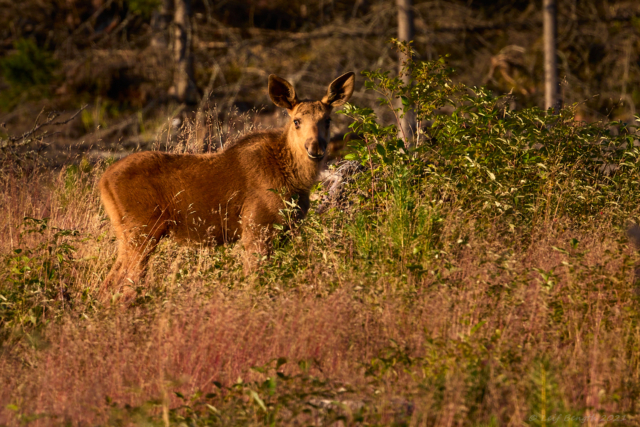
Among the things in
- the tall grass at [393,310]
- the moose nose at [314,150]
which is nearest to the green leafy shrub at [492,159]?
the tall grass at [393,310]

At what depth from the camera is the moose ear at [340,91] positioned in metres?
7.58

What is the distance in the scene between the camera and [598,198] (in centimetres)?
665

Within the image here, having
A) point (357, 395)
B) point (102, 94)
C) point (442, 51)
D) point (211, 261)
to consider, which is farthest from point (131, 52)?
point (357, 395)

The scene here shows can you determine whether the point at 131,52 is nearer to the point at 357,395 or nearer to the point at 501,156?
the point at 501,156

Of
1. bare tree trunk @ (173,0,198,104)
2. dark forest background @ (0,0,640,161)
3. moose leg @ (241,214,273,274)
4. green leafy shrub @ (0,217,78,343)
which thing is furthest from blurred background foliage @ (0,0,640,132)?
green leafy shrub @ (0,217,78,343)

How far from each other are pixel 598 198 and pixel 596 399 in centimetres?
301

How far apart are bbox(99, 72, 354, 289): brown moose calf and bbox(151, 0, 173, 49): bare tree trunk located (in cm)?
1120

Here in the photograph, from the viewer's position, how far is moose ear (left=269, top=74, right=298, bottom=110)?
7.41m

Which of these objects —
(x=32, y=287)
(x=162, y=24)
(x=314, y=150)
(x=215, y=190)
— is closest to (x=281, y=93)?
(x=314, y=150)

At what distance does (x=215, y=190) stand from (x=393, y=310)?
270 cm

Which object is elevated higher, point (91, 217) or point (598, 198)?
point (598, 198)

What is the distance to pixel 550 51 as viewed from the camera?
61.6ft

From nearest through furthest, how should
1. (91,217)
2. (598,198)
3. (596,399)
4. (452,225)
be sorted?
(596,399)
(452,225)
(598,198)
(91,217)

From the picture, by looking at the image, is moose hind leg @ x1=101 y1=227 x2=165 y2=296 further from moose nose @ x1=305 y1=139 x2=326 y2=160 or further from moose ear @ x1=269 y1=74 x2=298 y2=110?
moose ear @ x1=269 y1=74 x2=298 y2=110
